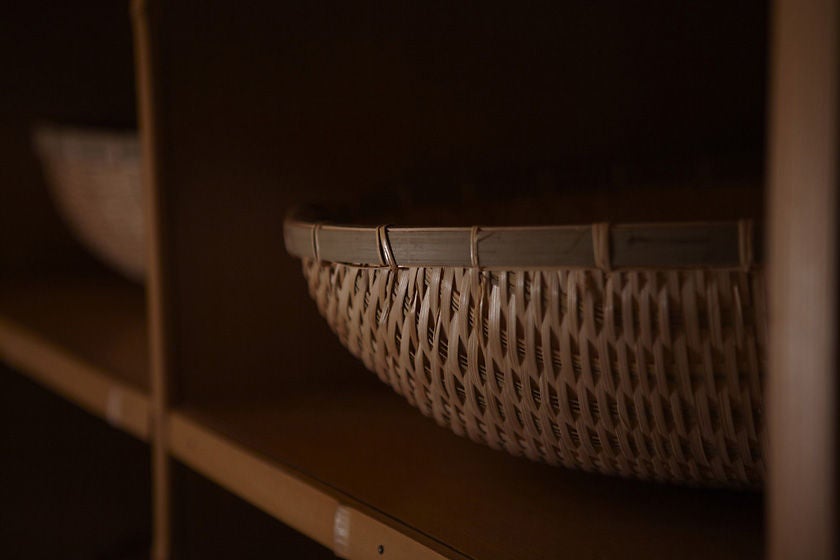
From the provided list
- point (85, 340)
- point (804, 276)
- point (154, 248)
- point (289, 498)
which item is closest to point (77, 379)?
Answer: point (85, 340)

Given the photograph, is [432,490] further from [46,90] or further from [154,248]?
[46,90]

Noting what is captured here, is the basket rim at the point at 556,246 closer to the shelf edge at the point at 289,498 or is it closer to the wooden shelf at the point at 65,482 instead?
the shelf edge at the point at 289,498

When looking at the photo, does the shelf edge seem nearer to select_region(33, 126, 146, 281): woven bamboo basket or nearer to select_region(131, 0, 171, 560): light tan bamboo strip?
select_region(131, 0, 171, 560): light tan bamboo strip

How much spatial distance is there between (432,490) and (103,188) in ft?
1.51

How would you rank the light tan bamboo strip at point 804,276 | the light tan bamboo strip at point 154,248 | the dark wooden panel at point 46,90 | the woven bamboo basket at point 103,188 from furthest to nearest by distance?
the dark wooden panel at point 46,90
the woven bamboo basket at point 103,188
the light tan bamboo strip at point 154,248
the light tan bamboo strip at point 804,276

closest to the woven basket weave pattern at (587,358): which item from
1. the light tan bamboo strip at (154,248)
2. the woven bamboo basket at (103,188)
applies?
the light tan bamboo strip at (154,248)

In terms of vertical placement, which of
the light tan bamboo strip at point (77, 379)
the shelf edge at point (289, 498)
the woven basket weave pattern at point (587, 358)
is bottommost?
the shelf edge at point (289, 498)

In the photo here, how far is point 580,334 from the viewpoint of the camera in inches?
11.6

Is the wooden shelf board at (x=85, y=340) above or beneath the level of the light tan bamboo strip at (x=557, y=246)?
beneath

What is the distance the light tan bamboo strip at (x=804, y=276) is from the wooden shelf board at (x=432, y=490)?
0.16 meters

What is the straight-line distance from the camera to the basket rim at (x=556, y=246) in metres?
0.25

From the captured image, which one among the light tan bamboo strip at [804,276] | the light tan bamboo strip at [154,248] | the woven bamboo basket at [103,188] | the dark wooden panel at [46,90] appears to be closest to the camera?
the light tan bamboo strip at [804,276]

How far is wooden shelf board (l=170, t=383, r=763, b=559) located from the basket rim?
0.12 m

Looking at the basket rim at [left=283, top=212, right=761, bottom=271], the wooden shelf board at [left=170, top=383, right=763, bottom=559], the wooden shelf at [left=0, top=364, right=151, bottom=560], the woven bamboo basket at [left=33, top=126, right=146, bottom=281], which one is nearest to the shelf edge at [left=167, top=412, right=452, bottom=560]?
the wooden shelf board at [left=170, top=383, right=763, bottom=559]
